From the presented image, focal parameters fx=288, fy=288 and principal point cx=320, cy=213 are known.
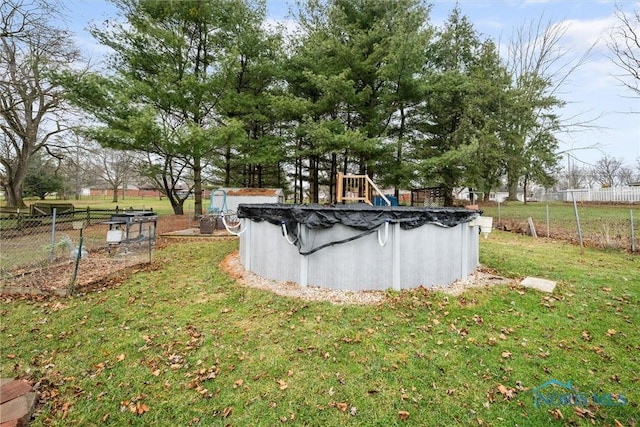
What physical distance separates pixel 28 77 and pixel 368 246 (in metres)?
12.8

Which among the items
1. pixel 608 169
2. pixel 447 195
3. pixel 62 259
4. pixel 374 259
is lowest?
pixel 62 259

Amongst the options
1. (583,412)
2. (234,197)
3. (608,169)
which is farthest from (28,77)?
(608,169)

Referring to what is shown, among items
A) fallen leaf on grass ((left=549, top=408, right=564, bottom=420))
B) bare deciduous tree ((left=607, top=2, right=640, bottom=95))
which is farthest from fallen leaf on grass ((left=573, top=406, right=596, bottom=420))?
bare deciduous tree ((left=607, top=2, right=640, bottom=95))

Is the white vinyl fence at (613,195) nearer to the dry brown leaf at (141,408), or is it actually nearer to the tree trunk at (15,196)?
the dry brown leaf at (141,408)

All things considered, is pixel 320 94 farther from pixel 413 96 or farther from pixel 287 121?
pixel 413 96

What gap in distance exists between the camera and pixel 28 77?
31.7 feet

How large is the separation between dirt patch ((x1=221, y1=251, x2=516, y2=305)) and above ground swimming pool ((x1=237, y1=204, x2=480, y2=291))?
0.10 meters

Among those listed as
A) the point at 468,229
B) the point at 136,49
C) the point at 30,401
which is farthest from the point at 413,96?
the point at 30,401

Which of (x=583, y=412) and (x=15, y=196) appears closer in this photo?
(x=583, y=412)

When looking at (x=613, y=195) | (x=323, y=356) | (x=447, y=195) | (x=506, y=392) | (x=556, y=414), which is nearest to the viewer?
(x=556, y=414)

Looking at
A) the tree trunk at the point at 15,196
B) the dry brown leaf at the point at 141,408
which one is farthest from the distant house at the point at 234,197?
the tree trunk at the point at 15,196

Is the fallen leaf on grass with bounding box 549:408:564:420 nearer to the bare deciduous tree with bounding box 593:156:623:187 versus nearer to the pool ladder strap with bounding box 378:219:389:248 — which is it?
the pool ladder strap with bounding box 378:219:389:248

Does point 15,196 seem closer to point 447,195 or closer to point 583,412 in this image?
point 583,412

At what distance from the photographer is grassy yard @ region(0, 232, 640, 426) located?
83.0 inches
